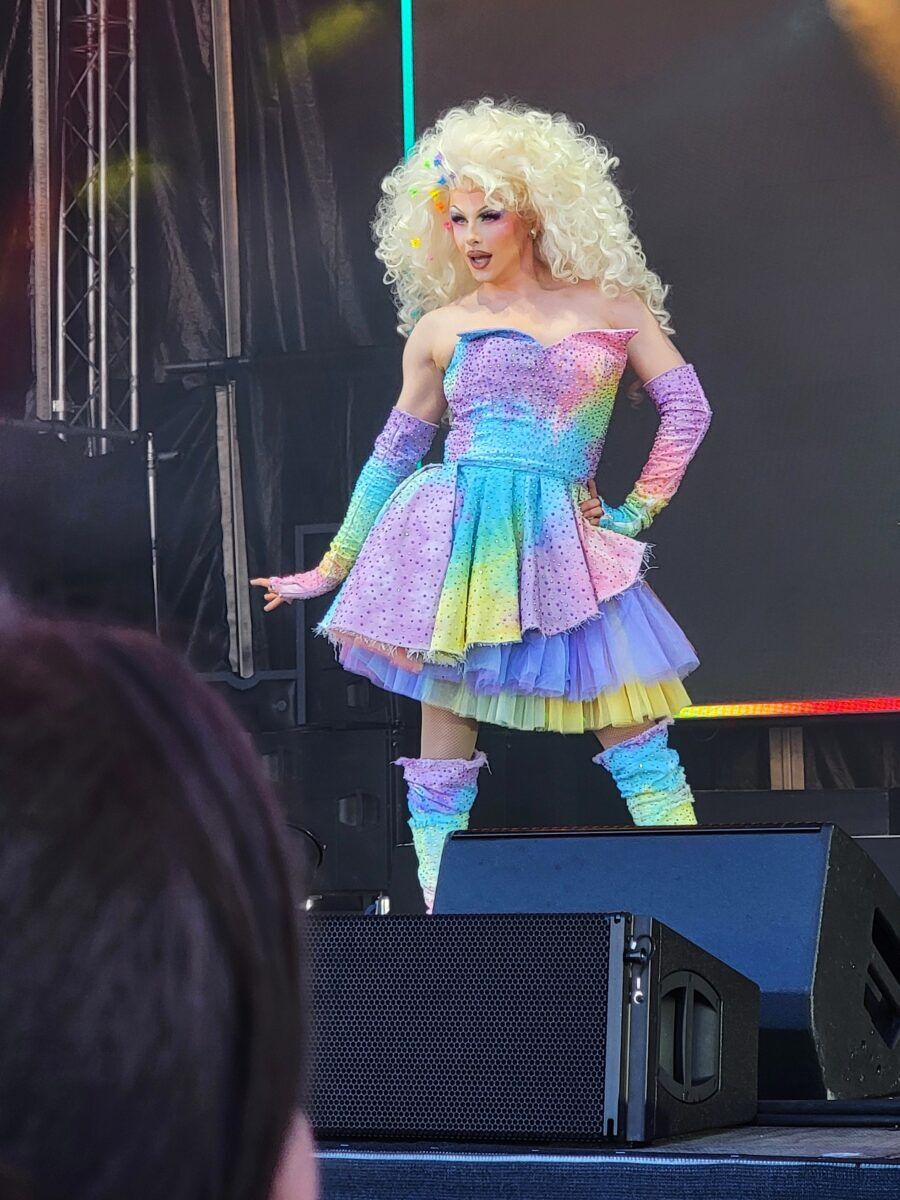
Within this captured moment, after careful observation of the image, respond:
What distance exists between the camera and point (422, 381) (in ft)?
11.3

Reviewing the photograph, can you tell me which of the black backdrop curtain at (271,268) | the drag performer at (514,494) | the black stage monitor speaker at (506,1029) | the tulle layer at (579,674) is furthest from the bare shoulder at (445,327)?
the black stage monitor speaker at (506,1029)

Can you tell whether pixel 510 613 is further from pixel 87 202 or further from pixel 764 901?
pixel 87 202

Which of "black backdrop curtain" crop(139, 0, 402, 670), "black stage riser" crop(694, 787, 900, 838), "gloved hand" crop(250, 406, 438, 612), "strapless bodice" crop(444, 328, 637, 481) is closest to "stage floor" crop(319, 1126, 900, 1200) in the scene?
"strapless bodice" crop(444, 328, 637, 481)

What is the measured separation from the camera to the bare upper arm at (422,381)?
3426 mm

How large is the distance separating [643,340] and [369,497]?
0.64 m

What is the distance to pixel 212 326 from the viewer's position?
16.0 feet

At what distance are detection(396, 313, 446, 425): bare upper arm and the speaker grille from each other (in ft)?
6.82

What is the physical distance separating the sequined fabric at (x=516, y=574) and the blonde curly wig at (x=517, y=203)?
162mm

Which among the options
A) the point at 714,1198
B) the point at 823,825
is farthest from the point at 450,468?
the point at 714,1198

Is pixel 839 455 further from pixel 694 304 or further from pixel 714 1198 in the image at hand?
pixel 714 1198

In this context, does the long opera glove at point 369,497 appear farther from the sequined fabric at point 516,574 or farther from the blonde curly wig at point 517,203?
the blonde curly wig at point 517,203

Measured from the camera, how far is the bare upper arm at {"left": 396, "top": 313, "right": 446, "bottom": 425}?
11.2 ft

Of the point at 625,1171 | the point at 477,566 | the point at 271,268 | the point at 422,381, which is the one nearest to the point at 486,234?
the point at 422,381

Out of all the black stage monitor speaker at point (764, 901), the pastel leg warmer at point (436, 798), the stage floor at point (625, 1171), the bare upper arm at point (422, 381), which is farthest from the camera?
the bare upper arm at point (422, 381)
